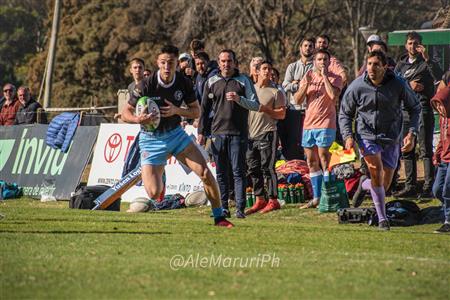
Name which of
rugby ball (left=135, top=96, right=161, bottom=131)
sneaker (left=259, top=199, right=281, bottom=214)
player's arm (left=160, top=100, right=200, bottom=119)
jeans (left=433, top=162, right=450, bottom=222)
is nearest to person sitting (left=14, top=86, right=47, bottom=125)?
sneaker (left=259, top=199, right=281, bottom=214)

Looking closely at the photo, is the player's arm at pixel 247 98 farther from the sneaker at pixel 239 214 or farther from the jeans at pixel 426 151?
the jeans at pixel 426 151

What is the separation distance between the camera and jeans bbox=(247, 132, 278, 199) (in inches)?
696

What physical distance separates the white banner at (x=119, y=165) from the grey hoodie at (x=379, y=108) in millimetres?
6869

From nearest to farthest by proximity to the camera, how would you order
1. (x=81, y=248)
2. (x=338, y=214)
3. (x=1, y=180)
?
(x=81, y=248) < (x=338, y=214) < (x=1, y=180)

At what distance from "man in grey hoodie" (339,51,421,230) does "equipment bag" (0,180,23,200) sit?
11.0m

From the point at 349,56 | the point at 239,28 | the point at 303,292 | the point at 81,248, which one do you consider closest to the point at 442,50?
the point at 81,248

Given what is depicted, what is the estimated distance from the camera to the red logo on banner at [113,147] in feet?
71.2

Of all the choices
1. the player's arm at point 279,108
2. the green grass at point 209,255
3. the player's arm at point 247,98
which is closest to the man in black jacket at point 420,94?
the player's arm at point 279,108

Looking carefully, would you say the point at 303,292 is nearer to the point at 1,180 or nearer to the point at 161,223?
the point at 161,223

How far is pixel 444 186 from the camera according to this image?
45.7ft

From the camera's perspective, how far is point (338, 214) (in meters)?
15.5

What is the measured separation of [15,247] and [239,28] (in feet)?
116

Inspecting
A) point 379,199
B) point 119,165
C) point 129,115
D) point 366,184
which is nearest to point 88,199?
point 119,165

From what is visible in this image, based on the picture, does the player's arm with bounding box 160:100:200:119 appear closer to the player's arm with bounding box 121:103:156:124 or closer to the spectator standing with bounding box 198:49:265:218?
the player's arm with bounding box 121:103:156:124
